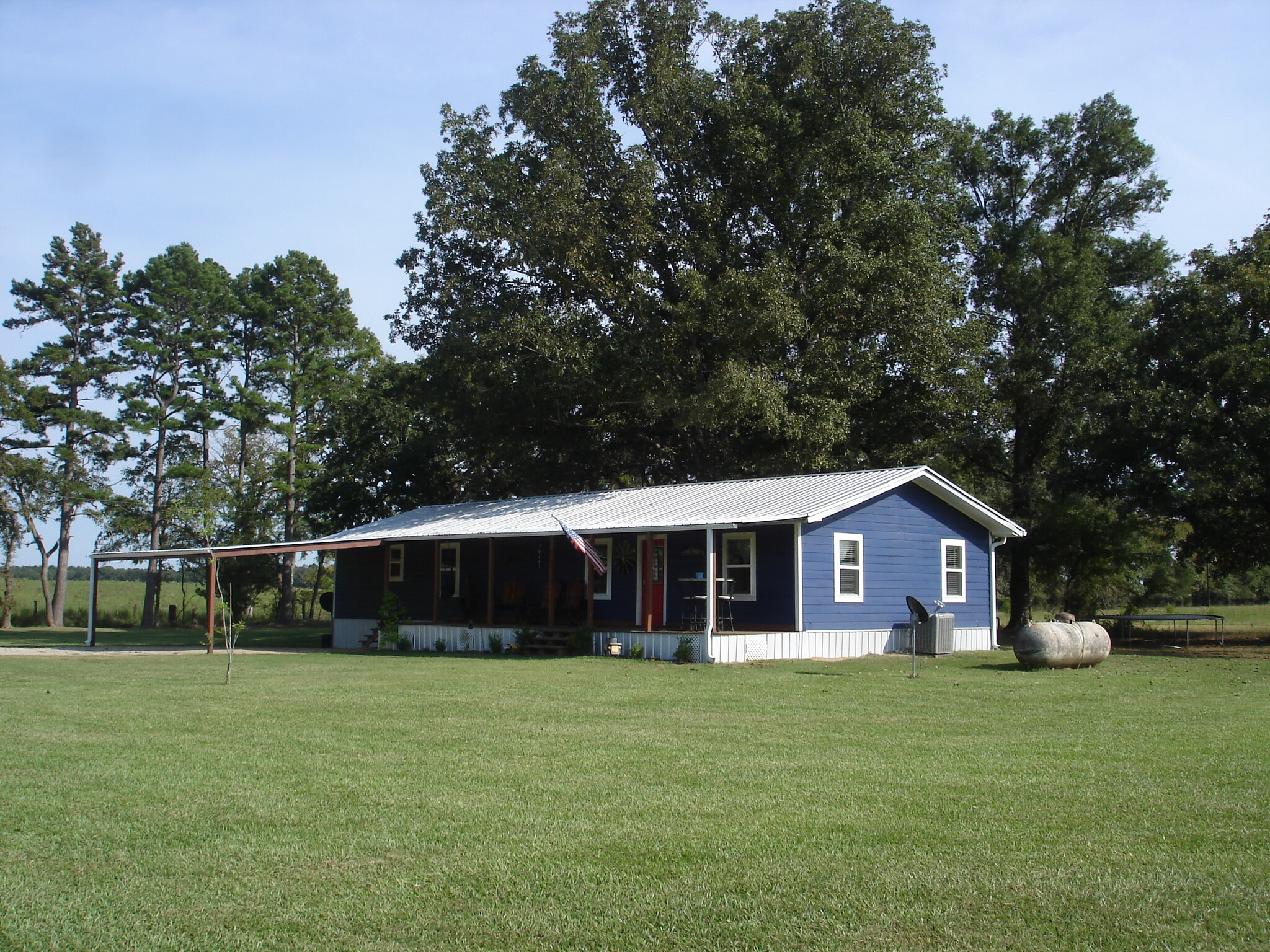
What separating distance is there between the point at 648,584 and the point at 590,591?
145 centimetres

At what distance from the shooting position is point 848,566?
20844 mm

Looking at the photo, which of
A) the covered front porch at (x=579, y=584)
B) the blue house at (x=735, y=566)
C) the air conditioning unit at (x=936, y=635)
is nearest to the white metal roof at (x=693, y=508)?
the blue house at (x=735, y=566)

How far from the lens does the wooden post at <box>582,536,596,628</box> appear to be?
21531 millimetres

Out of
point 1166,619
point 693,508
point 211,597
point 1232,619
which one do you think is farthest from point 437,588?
point 1232,619

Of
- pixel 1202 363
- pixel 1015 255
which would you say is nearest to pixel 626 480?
pixel 1015 255

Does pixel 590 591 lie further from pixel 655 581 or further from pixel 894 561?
pixel 894 561

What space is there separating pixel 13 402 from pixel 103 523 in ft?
19.6

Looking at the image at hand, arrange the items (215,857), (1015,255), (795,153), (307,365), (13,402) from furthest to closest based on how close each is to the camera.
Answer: (307,365) < (13,402) < (1015,255) < (795,153) < (215,857)

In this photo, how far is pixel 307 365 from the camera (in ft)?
153

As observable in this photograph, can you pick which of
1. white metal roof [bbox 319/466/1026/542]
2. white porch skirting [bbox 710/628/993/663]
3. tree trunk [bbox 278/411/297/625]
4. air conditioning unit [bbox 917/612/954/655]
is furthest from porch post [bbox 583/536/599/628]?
tree trunk [bbox 278/411/297/625]

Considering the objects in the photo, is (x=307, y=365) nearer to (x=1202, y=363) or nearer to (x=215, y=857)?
(x=1202, y=363)

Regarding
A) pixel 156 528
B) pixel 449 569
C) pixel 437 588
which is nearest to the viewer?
pixel 437 588

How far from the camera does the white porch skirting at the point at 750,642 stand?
18.9m

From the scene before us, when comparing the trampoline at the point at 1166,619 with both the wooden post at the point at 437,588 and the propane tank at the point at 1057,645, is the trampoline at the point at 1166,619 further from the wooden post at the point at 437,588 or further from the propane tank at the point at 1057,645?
the wooden post at the point at 437,588
